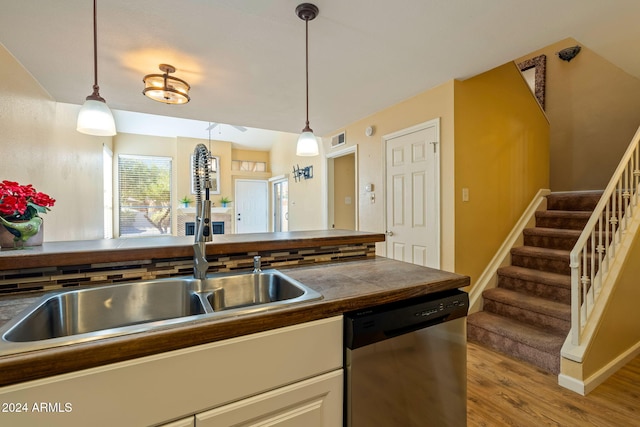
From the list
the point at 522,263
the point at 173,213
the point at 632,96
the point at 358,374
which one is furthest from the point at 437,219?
the point at 173,213

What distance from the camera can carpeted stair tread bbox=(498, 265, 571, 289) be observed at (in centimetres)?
239

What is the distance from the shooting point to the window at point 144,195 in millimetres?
6242

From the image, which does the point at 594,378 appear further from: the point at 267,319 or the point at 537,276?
the point at 267,319

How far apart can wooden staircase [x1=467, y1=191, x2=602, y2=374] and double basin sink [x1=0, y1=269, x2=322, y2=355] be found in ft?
6.76

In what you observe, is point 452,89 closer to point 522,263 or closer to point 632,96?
point 522,263

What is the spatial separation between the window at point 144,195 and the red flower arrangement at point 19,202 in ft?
18.8

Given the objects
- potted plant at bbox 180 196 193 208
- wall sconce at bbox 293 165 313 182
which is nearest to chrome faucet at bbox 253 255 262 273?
wall sconce at bbox 293 165 313 182

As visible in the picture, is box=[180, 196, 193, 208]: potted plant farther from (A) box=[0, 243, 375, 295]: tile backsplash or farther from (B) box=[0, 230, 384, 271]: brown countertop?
(A) box=[0, 243, 375, 295]: tile backsplash

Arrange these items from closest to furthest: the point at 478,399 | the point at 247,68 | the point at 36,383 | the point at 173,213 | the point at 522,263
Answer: the point at 36,383
the point at 478,399
the point at 247,68
the point at 522,263
the point at 173,213

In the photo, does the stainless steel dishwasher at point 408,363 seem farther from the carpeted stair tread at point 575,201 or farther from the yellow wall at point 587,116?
the yellow wall at point 587,116

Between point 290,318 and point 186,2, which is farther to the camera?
point 186,2

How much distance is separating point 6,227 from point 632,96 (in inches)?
232

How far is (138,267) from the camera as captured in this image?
1.23 m

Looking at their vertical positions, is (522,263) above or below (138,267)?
below
